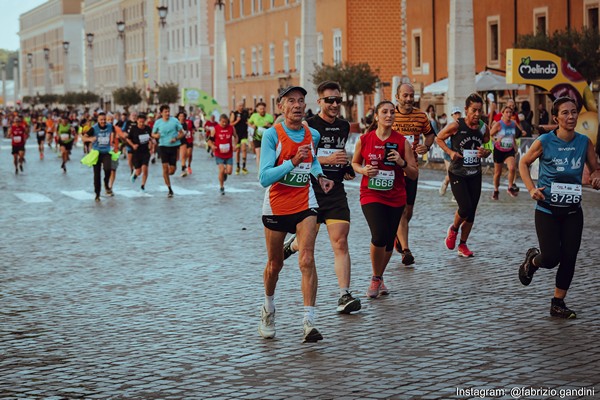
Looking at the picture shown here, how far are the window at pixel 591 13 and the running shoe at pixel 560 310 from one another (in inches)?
1316

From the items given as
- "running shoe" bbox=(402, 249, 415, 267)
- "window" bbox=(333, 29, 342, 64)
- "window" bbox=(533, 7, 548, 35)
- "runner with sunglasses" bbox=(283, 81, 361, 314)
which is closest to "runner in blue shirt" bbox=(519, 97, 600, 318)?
"runner with sunglasses" bbox=(283, 81, 361, 314)

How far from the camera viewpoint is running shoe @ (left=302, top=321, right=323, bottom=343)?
960cm

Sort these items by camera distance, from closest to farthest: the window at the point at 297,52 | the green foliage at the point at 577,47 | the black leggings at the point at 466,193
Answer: the black leggings at the point at 466,193 → the green foliage at the point at 577,47 → the window at the point at 297,52

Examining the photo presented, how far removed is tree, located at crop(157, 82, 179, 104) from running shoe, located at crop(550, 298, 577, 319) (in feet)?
249

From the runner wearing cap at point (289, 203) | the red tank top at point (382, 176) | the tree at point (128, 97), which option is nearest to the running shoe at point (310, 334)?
the runner wearing cap at point (289, 203)

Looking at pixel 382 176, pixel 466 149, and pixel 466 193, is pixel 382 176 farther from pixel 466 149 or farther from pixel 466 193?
pixel 466 149

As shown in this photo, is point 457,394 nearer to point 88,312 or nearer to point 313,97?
point 88,312

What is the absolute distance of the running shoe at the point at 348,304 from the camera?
10914mm

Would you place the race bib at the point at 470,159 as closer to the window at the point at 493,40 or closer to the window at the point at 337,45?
the window at the point at 493,40

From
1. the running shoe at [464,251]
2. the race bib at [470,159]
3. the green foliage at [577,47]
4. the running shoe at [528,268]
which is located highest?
the green foliage at [577,47]

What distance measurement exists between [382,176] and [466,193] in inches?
120

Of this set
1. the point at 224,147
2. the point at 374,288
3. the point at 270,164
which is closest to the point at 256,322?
the point at 270,164

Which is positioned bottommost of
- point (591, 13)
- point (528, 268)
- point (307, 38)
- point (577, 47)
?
point (528, 268)

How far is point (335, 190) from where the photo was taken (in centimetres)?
1152
